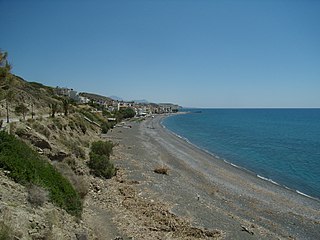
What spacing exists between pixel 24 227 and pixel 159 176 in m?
17.3

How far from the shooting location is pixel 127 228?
1306 centimetres

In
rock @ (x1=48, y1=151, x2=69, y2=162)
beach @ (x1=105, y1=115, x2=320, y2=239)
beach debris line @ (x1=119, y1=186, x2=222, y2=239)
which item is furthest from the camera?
rock @ (x1=48, y1=151, x2=69, y2=162)

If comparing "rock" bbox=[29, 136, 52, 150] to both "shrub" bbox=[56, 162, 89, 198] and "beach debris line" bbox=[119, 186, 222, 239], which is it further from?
"beach debris line" bbox=[119, 186, 222, 239]

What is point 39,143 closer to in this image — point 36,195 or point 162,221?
point 36,195

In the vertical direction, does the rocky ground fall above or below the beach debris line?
above

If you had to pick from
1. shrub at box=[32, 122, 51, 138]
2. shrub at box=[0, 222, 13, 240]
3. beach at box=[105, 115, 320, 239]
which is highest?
shrub at box=[32, 122, 51, 138]

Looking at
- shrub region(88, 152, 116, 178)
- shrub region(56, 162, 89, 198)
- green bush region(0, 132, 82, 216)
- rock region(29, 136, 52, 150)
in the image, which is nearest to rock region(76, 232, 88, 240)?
green bush region(0, 132, 82, 216)

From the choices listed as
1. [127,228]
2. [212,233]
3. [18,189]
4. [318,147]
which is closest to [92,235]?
[127,228]

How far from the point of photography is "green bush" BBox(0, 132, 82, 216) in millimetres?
10945

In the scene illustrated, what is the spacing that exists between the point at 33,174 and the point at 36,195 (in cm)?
170

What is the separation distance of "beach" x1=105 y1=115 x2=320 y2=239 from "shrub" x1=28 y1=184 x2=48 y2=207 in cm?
785

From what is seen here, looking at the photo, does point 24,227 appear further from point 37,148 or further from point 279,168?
point 279,168

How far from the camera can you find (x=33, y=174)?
446 inches

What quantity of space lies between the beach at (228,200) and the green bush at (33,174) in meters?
6.28
